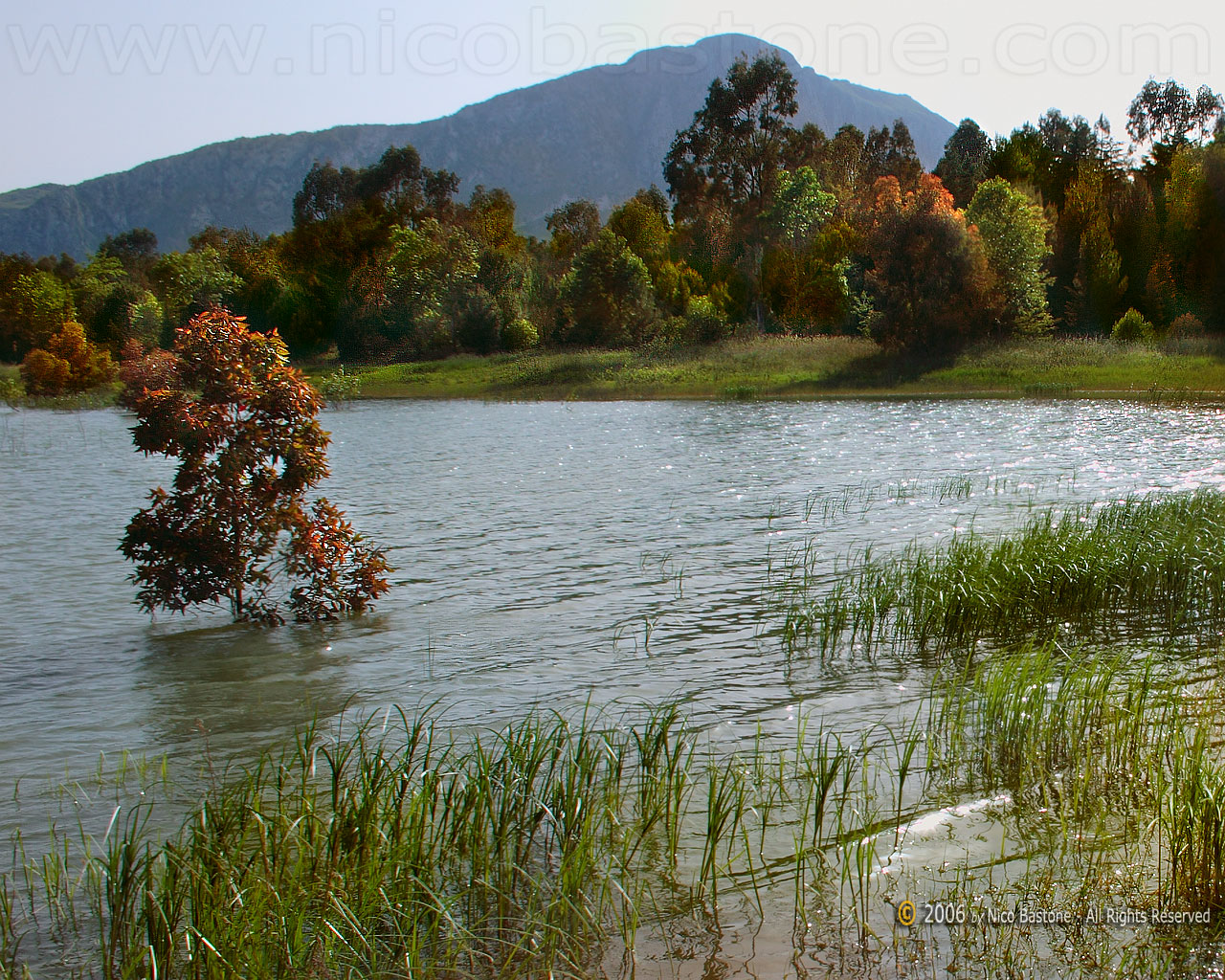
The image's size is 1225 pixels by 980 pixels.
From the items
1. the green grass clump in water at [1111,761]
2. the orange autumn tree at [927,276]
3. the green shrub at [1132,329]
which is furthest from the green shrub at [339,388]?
the green grass clump in water at [1111,761]

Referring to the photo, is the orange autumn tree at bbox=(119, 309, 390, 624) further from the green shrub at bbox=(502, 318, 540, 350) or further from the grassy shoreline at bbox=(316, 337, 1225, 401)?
the green shrub at bbox=(502, 318, 540, 350)

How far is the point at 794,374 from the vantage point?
6188cm

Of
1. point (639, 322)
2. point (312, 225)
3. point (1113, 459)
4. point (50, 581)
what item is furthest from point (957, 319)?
point (312, 225)

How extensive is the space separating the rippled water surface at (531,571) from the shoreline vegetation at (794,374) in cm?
1723

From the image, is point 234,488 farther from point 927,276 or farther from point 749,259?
point 749,259

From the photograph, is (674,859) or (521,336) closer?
(674,859)

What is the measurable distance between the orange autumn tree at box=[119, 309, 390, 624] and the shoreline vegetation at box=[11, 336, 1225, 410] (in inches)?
1706

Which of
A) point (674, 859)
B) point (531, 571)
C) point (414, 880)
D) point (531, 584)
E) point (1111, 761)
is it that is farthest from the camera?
point (531, 571)

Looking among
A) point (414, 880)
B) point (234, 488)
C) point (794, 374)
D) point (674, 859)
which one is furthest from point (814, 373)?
point (414, 880)

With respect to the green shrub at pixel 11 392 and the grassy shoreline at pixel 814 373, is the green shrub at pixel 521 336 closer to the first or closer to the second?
the grassy shoreline at pixel 814 373

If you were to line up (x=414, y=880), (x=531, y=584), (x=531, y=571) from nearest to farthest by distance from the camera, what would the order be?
(x=414, y=880) < (x=531, y=584) < (x=531, y=571)

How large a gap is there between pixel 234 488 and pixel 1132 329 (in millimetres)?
59700

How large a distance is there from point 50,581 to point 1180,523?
15.5 m

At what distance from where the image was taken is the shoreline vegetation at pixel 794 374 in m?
53.9
